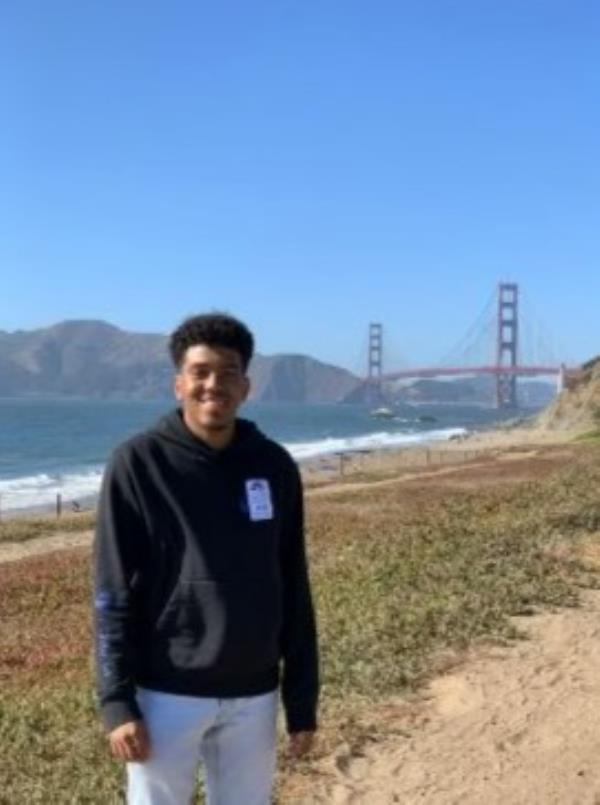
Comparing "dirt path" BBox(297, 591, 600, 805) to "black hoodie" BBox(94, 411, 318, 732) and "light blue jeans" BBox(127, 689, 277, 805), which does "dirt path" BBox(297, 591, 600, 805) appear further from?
"black hoodie" BBox(94, 411, 318, 732)

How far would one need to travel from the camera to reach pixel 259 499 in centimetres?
331

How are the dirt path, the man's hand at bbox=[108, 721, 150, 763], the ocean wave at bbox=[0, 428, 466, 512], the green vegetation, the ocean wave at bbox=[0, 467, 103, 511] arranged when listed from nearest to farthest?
the man's hand at bbox=[108, 721, 150, 763] < the dirt path < the green vegetation < the ocean wave at bbox=[0, 428, 466, 512] < the ocean wave at bbox=[0, 467, 103, 511]

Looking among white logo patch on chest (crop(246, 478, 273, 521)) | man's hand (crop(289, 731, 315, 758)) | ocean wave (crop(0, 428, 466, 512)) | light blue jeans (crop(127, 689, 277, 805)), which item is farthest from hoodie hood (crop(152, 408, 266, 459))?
ocean wave (crop(0, 428, 466, 512))

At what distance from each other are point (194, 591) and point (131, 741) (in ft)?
1.45

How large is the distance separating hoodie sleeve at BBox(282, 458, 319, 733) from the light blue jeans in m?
0.18

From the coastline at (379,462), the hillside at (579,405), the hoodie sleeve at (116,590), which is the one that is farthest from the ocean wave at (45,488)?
the hoodie sleeve at (116,590)

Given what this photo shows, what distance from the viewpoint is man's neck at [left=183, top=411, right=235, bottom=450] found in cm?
331

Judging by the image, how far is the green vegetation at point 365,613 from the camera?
623 cm

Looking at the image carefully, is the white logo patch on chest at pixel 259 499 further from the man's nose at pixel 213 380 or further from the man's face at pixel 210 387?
the man's nose at pixel 213 380

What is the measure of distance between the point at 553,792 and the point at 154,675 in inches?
127

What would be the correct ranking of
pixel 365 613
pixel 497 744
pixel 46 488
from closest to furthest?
pixel 497 744, pixel 365 613, pixel 46 488

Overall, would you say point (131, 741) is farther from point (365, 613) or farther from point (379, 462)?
point (379, 462)

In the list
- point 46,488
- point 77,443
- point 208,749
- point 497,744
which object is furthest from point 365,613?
point 77,443

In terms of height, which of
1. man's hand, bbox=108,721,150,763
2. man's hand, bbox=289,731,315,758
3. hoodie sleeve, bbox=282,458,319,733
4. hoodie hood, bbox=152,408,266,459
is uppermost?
hoodie hood, bbox=152,408,266,459
